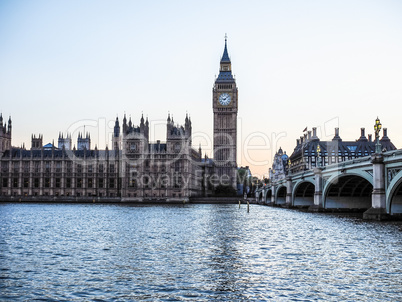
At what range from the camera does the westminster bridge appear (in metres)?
49.8

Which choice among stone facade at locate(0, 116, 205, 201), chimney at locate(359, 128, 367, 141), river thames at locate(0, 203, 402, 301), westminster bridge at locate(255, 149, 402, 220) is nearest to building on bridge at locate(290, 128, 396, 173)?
chimney at locate(359, 128, 367, 141)

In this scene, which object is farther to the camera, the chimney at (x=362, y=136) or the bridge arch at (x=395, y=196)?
the chimney at (x=362, y=136)

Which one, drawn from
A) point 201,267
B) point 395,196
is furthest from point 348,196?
point 201,267

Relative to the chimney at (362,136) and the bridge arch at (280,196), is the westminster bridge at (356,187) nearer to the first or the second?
the bridge arch at (280,196)

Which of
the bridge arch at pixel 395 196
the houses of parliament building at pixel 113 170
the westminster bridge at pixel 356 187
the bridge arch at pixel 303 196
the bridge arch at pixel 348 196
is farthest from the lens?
the houses of parliament building at pixel 113 170

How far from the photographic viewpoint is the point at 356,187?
75.2 meters

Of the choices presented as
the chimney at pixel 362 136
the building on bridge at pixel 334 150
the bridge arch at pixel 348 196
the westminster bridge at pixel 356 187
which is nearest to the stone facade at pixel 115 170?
the building on bridge at pixel 334 150

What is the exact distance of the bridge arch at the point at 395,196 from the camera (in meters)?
47.6

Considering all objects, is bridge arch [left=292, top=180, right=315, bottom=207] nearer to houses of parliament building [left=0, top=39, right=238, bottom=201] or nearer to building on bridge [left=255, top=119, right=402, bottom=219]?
building on bridge [left=255, top=119, right=402, bottom=219]

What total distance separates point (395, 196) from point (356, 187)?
2153cm

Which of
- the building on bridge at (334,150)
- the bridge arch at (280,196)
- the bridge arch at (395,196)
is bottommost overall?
the bridge arch at (280,196)

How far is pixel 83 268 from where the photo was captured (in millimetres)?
24406

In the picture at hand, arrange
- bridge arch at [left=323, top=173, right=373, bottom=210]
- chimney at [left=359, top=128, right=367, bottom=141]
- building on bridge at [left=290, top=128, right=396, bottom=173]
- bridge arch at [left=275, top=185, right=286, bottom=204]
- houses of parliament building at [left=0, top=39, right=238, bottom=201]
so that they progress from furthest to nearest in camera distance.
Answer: chimney at [left=359, top=128, right=367, bottom=141], building on bridge at [left=290, top=128, right=396, bottom=173], houses of parliament building at [left=0, top=39, right=238, bottom=201], bridge arch at [left=275, top=185, right=286, bottom=204], bridge arch at [left=323, top=173, right=373, bottom=210]

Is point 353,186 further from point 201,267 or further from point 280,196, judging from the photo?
point 280,196
